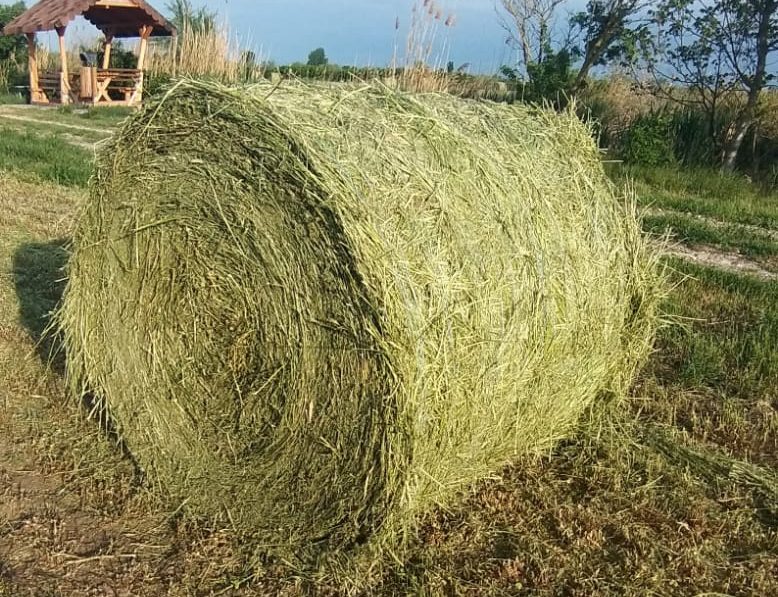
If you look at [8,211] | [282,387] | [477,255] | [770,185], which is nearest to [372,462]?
[282,387]

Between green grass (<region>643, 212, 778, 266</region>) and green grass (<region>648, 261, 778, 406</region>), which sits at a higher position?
green grass (<region>643, 212, 778, 266</region>)

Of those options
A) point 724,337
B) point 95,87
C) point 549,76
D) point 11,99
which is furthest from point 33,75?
point 724,337

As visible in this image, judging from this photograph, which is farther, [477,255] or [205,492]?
[205,492]

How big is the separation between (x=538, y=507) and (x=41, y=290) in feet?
13.6

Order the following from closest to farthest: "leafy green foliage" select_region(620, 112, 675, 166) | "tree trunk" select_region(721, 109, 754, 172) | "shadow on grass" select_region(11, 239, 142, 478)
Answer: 1. "shadow on grass" select_region(11, 239, 142, 478)
2. "leafy green foliage" select_region(620, 112, 675, 166)
3. "tree trunk" select_region(721, 109, 754, 172)

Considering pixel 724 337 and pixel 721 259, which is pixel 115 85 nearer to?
pixel 721 259

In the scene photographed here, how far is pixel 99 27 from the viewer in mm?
23781

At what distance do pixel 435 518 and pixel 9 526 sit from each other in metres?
1.81

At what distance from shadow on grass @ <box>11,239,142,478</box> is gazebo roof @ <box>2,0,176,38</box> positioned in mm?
16355

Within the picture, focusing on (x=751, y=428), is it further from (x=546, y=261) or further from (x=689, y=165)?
(x=689, y=165)

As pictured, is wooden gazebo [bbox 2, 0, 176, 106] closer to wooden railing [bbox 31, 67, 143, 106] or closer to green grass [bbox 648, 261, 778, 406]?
wooden railing [bbox 31, 67, 143, 106]

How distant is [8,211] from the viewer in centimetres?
809

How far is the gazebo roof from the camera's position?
21.2 meters

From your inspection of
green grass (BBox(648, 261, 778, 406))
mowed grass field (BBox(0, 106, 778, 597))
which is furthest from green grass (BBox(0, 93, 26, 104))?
green grass (BBox(648, 261, 778, 406))
